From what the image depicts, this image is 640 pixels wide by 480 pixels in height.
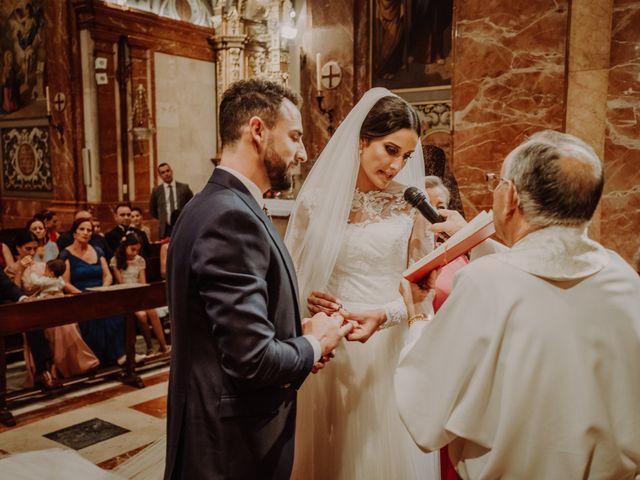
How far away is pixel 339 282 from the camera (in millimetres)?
2533

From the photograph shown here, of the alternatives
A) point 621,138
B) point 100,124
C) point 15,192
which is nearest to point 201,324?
point 621,138

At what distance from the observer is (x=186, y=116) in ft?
36.3

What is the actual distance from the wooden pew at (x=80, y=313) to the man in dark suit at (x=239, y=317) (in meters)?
3.49

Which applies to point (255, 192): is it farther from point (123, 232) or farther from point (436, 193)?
point (123, 232)

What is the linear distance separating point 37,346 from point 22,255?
50.9 inches

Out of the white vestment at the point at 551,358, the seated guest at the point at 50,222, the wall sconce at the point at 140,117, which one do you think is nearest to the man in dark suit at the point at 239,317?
the white vestment at the point at 551,358

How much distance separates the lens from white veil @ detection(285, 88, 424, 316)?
247 cm

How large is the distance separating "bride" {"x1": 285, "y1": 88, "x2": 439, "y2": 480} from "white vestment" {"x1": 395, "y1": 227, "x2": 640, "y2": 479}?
33.7 inches

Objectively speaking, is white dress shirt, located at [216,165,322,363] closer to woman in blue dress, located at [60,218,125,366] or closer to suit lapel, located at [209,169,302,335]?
suit lapel, located at [209,169,302,335]

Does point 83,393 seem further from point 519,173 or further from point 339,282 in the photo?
point 519,173

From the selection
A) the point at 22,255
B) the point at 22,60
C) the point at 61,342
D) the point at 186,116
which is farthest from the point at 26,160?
the point at 61,342

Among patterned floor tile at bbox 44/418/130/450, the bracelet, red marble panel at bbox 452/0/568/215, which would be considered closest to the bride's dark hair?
the bracelet

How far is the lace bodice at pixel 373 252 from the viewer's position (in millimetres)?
2475

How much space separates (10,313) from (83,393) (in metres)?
1.11
